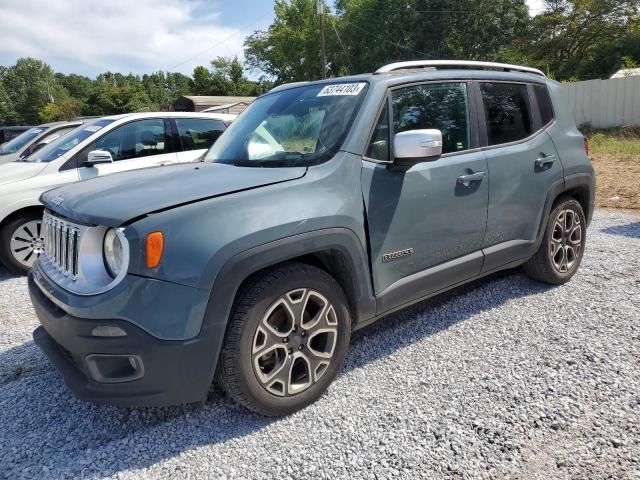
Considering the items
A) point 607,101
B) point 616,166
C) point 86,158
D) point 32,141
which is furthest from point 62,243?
point 607,101

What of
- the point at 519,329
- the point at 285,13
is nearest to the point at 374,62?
the point at 285,13

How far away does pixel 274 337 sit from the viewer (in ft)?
8.00

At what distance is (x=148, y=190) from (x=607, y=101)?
20.2 metres

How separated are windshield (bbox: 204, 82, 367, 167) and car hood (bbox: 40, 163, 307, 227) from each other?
0.66ft

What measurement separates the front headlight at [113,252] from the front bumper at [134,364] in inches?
10.3

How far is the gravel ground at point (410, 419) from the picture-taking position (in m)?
2.18

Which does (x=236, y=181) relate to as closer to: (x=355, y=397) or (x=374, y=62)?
(x=355, y=397)

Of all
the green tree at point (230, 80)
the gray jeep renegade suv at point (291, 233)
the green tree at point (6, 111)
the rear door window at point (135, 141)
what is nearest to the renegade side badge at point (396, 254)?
the gray jeep renegade suv at point (291, 233)

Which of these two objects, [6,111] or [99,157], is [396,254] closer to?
[99,157]

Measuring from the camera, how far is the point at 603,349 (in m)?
3.06

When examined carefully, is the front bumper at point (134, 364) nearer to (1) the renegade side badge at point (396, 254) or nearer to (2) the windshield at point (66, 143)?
(1) the renegade side badge at point (396, 254)

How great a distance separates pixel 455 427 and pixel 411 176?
4.78 ft

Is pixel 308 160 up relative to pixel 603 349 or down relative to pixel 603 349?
up

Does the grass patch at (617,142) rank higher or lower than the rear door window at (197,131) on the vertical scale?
lower
